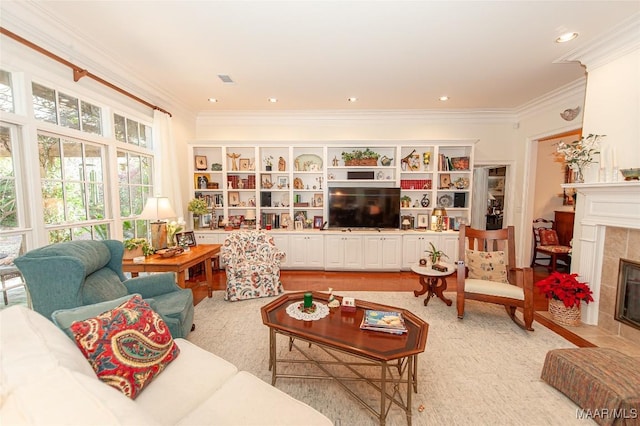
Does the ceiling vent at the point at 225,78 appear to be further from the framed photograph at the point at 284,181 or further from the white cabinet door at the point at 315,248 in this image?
the white cabinet door at the point at 315,248

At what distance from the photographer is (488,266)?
10.6 ft

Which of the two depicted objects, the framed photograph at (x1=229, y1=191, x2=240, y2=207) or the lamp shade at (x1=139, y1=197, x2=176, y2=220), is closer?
the lamp shade at (x1=139, y1=197, x2=176, y2=220)

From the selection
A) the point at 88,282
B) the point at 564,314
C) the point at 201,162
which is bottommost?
the point at 564,314

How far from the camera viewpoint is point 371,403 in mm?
1816

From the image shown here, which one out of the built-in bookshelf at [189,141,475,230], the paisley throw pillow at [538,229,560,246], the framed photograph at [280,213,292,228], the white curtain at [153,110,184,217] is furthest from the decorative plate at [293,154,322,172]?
the paisley throw pillow at [538,229,560,246]

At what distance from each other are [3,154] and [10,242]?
70 cm

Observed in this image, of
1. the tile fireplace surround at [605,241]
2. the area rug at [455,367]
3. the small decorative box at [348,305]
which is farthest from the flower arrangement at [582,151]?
the small decorative box at [348,305]

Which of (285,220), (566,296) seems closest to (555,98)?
(566,296)

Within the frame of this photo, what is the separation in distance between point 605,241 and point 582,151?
0.94 m

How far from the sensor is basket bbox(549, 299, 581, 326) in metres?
2.82

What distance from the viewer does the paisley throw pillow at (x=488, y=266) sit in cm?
319

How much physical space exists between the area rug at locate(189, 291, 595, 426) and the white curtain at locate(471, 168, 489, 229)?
3208mm

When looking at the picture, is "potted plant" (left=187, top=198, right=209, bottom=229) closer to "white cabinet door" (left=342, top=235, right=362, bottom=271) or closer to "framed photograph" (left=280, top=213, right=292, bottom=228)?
"framed photograph" (left=280, top=213, right=292, bottom=228)

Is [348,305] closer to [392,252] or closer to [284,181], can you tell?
[392,252]
